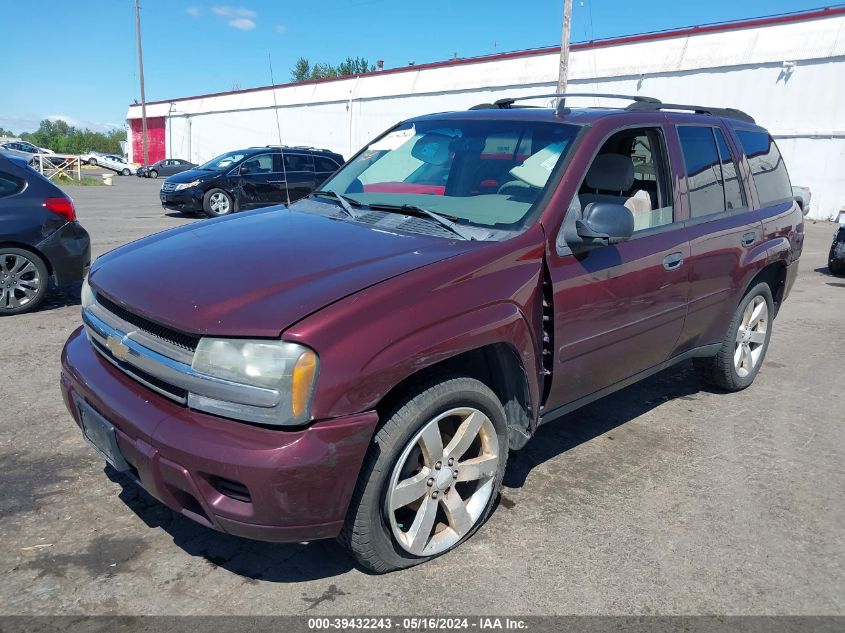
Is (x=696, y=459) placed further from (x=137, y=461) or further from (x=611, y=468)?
(x=137, y=461)

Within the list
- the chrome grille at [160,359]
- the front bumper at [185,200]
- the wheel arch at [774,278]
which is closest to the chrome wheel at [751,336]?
the wheel arch at [774,278]

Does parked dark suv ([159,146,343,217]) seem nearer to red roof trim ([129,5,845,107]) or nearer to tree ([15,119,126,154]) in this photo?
red roof trim ([129,5,845,107])

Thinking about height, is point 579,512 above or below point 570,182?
below

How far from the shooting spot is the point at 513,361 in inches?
120

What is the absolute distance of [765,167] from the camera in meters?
4.98

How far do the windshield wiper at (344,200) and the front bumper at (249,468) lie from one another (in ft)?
4.74

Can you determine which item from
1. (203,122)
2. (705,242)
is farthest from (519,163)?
(203,122)

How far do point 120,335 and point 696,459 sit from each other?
10.2ft

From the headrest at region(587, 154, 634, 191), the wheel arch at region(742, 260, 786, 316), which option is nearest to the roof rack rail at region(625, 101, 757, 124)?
the headrest at region(587, 154, 634, 191)

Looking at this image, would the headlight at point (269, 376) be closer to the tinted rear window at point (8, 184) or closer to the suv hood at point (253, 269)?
the suv hood at point (253, 269)

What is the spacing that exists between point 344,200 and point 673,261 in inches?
72.2

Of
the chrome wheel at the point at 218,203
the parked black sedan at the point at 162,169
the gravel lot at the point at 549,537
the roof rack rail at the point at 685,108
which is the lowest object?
the parked black sedan at the point at 162,169

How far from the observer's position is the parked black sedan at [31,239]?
246 inches

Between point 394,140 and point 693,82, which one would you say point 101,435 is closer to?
point 394,140
